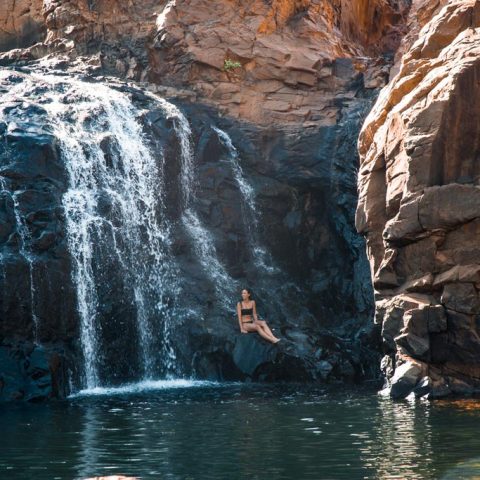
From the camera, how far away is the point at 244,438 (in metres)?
14.6

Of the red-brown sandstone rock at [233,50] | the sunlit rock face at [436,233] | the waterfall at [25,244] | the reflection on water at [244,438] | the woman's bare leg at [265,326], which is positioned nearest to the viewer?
the reflection on water at [244,438]

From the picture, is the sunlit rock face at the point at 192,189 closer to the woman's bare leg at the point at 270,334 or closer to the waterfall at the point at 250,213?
the waterfall at the point at 250,213

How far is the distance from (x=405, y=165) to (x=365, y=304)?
727cm

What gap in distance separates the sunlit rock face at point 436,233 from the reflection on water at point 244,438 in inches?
73.5

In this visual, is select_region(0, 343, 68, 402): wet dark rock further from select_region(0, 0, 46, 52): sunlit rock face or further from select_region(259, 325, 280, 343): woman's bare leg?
select_region(0, 0, 46, 52): sunlit rock face

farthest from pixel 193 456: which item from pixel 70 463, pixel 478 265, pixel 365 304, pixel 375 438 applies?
pixel 365 304

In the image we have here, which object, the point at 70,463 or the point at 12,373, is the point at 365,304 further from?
the point at 70,463

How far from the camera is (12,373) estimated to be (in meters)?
22.7

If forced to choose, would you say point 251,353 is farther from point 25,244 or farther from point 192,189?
point 192,189

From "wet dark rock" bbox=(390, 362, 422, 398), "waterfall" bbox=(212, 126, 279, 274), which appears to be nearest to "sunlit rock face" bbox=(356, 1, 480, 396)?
"wet dark rock" bbox=(390, 362, 422, 398)

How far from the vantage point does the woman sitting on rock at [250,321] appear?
81.2 feet

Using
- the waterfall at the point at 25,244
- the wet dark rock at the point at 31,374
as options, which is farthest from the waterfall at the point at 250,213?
the wet dark rock at the point at 31,374

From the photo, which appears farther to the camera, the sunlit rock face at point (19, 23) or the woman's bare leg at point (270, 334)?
the sunlit rock face at point (19, 23)

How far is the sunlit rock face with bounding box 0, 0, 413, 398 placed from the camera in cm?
2478
